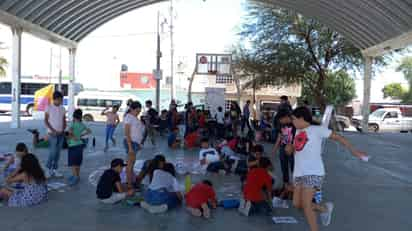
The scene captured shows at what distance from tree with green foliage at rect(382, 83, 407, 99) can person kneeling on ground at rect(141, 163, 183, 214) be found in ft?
249

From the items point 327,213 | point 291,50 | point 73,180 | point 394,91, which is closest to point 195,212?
point 327,213

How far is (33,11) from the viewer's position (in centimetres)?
1786

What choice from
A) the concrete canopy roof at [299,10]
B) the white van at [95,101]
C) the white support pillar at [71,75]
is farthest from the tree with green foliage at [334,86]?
the white support pillar at [71,75]

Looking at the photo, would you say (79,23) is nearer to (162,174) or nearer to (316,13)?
(316,13)

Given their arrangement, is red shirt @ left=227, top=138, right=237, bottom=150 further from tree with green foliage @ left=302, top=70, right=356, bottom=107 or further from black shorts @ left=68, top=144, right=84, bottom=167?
tree with green foliage @ left=302, top=70, right=356, bottom=107

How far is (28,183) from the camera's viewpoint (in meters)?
6.65

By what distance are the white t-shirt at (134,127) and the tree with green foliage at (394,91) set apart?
248ft

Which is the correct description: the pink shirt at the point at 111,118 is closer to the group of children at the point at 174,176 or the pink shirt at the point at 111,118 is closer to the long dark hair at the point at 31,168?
the group of children at the point at 174,176

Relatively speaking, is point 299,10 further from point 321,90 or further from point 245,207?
point 245,207

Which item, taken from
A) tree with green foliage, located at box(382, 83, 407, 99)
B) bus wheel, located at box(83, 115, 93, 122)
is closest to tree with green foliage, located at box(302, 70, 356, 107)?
bus wheel, located at box(83, 115, 93, 122)

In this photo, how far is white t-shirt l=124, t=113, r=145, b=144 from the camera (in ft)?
25.4

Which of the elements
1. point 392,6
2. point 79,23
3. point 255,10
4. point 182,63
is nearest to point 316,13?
point 392,6

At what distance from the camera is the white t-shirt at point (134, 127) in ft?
25.4

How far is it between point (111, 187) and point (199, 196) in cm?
144
